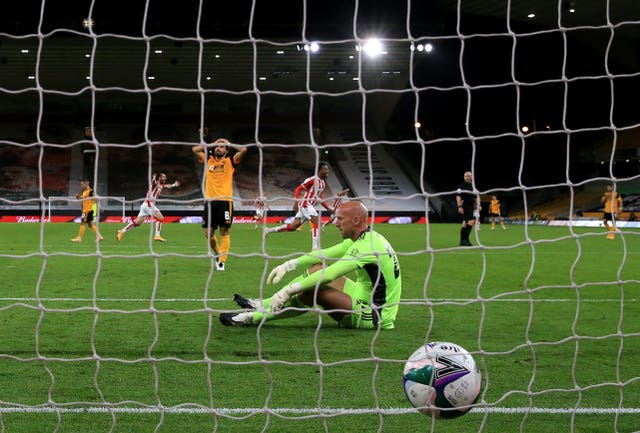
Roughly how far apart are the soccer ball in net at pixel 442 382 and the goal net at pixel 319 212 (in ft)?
0.10

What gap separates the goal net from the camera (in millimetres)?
3479

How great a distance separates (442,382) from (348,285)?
2.53 metres

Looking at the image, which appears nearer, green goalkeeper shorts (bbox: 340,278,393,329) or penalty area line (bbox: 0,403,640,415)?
penalty area line (bbox: 0,403,640,415)

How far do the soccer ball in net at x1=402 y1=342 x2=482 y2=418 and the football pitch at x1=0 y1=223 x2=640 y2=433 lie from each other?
88 mm

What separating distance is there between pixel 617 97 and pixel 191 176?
23.6 meters

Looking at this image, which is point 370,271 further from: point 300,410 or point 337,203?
point 337,203

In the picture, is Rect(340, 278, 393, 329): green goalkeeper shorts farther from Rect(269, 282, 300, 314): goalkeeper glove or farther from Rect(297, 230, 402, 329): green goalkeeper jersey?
Rect(269, 282, 300, 314): goalkeeper glove

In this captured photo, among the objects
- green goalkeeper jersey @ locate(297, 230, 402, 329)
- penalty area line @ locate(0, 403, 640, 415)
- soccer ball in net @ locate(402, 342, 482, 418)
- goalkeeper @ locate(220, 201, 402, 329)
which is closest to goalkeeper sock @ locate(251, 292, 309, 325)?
goalkeeper @ locate(220, 201, 402, 329)

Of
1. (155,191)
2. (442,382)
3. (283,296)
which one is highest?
(442,382)

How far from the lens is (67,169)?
40312 mm

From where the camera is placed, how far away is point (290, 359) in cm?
448

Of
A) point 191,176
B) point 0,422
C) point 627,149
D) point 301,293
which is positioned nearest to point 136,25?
point 191,176

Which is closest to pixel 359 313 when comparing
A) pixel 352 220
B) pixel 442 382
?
pixel 352 220

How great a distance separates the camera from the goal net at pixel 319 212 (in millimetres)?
3479
